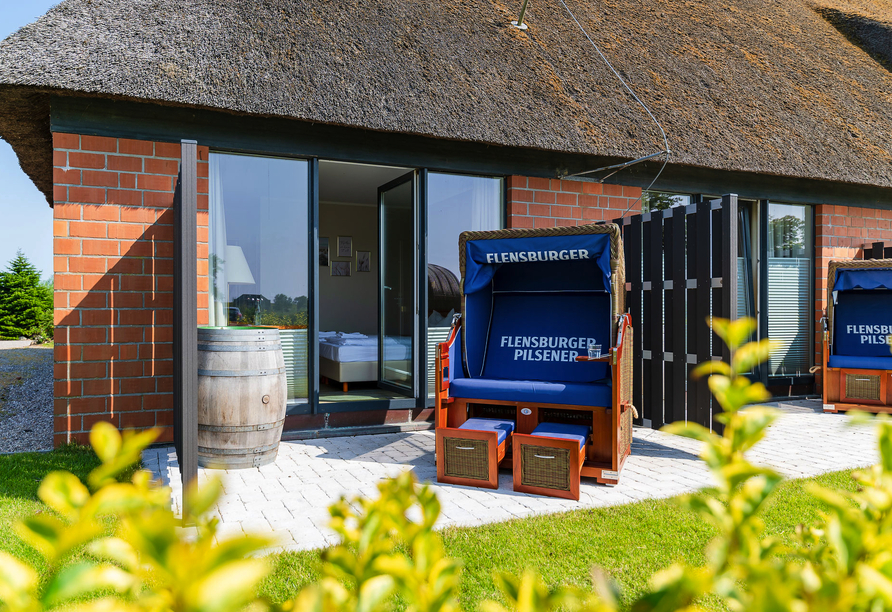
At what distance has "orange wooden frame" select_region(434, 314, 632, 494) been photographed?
3.76 metres

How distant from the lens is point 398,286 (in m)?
6.04

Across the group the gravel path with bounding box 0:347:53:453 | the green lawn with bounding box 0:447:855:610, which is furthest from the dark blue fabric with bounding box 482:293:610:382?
the gravel path with bounding box 0:347:53:453

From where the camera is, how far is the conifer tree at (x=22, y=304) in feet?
47.7

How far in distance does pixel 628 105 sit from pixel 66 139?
192 inches

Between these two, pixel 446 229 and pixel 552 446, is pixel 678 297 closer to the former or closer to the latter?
pixel 552 446

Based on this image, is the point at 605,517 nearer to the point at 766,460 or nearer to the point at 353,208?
the point at 766,460

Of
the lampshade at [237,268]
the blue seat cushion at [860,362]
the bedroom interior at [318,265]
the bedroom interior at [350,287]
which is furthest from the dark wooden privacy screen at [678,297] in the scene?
the lampshade at [237,268]

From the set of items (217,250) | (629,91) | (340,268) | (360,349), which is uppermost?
(629,91)

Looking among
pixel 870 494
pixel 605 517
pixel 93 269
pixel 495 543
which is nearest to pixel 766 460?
pixel 605 517

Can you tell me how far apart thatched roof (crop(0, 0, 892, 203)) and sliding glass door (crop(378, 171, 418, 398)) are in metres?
0.98

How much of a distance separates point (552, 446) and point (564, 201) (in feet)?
10.5

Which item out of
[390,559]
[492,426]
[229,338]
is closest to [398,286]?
[229,338]

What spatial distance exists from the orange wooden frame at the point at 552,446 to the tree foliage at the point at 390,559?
277cm

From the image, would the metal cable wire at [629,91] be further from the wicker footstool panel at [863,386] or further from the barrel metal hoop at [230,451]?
the barrel metal hoop at [230,451]
